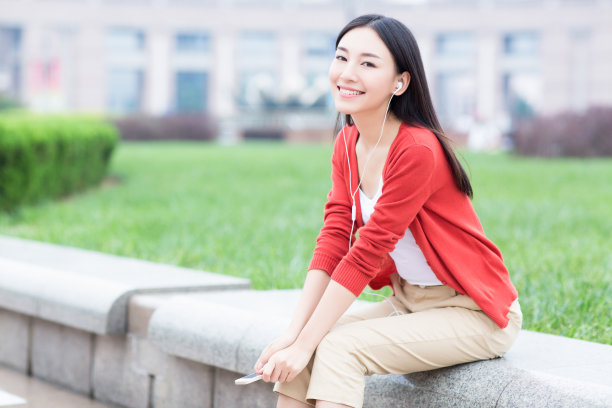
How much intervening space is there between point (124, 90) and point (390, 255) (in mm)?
46198

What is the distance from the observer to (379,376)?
7.50ft

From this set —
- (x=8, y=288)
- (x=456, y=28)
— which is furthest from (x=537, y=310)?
(x=456, y=28)

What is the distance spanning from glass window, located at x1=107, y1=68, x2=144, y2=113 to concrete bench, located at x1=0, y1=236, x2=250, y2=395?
43.5 meters

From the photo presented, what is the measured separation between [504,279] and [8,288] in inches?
87.4

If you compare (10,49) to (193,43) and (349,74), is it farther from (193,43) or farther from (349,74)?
(349,74)

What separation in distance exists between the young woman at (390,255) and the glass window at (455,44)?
43.5 meters

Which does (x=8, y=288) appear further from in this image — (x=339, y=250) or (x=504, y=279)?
(x=504, y=279)

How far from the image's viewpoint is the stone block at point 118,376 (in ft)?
10.2

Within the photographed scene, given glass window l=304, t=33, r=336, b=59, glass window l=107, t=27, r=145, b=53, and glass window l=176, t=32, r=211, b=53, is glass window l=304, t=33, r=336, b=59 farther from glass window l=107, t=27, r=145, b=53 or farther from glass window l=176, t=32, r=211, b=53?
glass window l=107, t=27, r=145, b=53

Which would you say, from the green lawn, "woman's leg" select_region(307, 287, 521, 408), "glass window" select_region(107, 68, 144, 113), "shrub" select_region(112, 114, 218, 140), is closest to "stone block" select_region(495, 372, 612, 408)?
"woman's leg" select_region(307, 287, 521, 408)

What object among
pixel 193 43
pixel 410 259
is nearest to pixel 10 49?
pixel 193 43

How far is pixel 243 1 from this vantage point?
45.0m

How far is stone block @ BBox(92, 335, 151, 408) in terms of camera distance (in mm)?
3113

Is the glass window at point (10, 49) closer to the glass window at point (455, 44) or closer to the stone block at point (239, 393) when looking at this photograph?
the glass window at point (455, 44)
